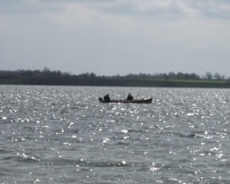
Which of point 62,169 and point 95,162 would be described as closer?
point 62,169

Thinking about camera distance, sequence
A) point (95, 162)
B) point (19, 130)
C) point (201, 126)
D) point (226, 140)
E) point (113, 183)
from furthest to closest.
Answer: point (201, 126) → point (19, 130) → point (226, 140) → point (95, 162) → point (113, 183)

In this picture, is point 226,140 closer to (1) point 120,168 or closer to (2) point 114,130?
(2) point 114,130

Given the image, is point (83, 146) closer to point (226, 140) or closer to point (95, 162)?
point (95, 162)

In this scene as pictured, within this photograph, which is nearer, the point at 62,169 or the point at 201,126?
the point at 62,169

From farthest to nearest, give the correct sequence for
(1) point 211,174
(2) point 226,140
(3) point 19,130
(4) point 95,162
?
(3) point 19,130
(2) point 226,140
(4) point 95,162
(1) point 211,174

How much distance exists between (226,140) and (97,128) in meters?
11.3

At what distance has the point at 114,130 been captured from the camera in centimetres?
4956

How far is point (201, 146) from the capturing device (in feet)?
127

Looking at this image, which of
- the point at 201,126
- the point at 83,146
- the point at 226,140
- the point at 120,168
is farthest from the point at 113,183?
the point at 201,126

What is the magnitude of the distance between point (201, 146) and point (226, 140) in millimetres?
4307

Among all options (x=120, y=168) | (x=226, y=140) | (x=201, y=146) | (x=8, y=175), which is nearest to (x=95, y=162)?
(x=120, y=168)

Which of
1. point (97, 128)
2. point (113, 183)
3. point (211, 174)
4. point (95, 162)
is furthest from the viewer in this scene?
point (97, 128)

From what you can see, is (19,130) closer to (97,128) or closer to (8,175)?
(97,128)

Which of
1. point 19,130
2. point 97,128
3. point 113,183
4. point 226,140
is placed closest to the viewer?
point 113,183
